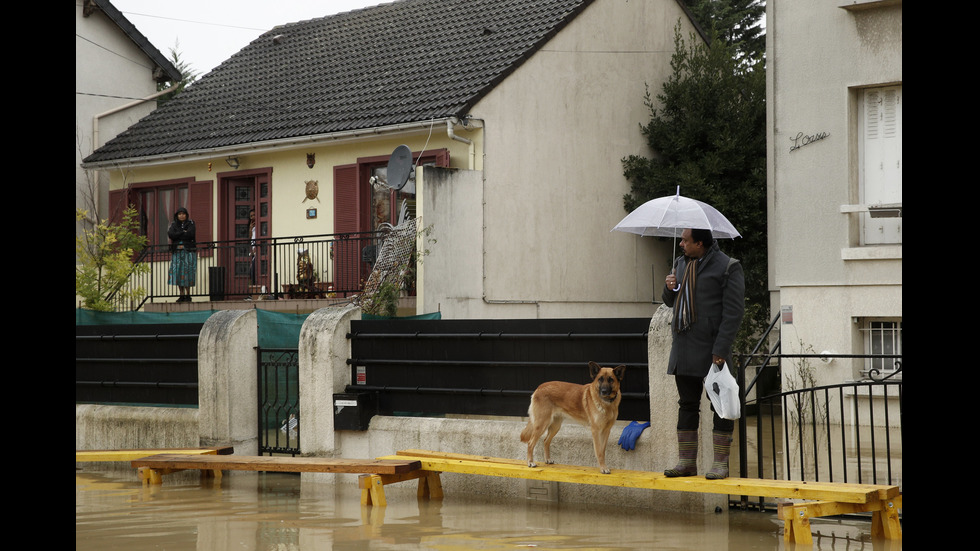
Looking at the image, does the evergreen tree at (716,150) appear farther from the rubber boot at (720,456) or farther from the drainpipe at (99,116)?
the rubber boot at (720,456)

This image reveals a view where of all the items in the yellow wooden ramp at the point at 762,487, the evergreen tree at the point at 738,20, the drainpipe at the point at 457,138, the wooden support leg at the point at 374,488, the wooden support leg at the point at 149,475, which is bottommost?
the wooden support leg at the point at 149,475

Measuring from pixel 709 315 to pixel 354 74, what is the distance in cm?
1566

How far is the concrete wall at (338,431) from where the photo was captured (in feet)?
29.9

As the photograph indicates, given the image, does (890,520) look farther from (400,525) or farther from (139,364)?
(139,364)

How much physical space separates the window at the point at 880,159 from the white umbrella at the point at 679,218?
20.9 ft

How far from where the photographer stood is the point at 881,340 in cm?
1471

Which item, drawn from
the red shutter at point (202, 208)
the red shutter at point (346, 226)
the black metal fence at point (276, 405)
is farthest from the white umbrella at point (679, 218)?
the red shutter at point (202, 208)

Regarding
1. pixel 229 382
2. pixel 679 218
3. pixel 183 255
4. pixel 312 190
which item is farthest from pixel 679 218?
pixel 183 255

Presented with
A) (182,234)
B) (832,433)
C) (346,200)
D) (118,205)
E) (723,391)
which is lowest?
(832,433)

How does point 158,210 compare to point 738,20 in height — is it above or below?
below

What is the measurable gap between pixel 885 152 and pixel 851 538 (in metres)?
7.85

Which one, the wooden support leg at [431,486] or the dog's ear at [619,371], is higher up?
the dog's ear at [619,371]
